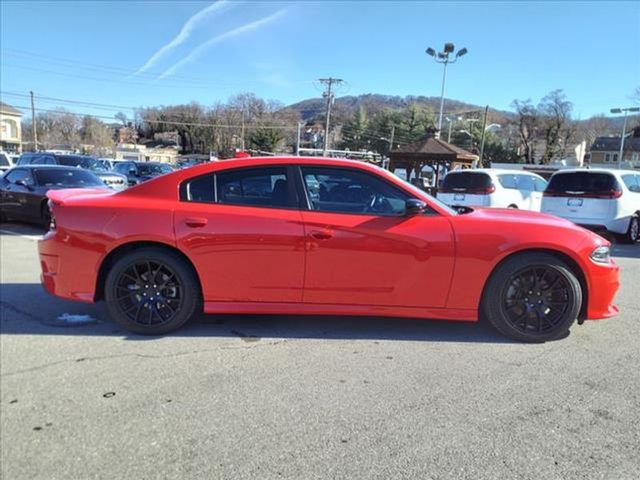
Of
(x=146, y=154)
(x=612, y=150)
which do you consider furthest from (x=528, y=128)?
(x=146, y=154)

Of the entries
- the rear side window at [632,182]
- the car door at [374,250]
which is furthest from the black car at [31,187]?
the rear side window at [632,182]

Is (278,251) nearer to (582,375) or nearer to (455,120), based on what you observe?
(582,375)

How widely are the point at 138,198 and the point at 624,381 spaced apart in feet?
13.0

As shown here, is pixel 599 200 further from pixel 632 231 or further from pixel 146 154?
pixel 146 154

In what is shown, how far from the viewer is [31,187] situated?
1011cm

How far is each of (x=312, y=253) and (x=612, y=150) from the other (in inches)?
3898

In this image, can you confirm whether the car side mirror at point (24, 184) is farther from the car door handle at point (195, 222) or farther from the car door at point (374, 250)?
the car door at point (374, 250)

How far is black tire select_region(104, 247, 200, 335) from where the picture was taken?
13.0 feet

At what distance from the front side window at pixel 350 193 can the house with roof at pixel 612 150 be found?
308 ft

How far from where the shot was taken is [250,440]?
2.56m

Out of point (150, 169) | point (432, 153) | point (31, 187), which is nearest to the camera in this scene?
point (31, 187)

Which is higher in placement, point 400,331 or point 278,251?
point 278,251

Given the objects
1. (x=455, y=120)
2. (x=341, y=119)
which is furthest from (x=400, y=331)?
(x=341, y=119)

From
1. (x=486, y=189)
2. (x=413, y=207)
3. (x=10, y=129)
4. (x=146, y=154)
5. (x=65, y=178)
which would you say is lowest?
(x=65, y=178)
